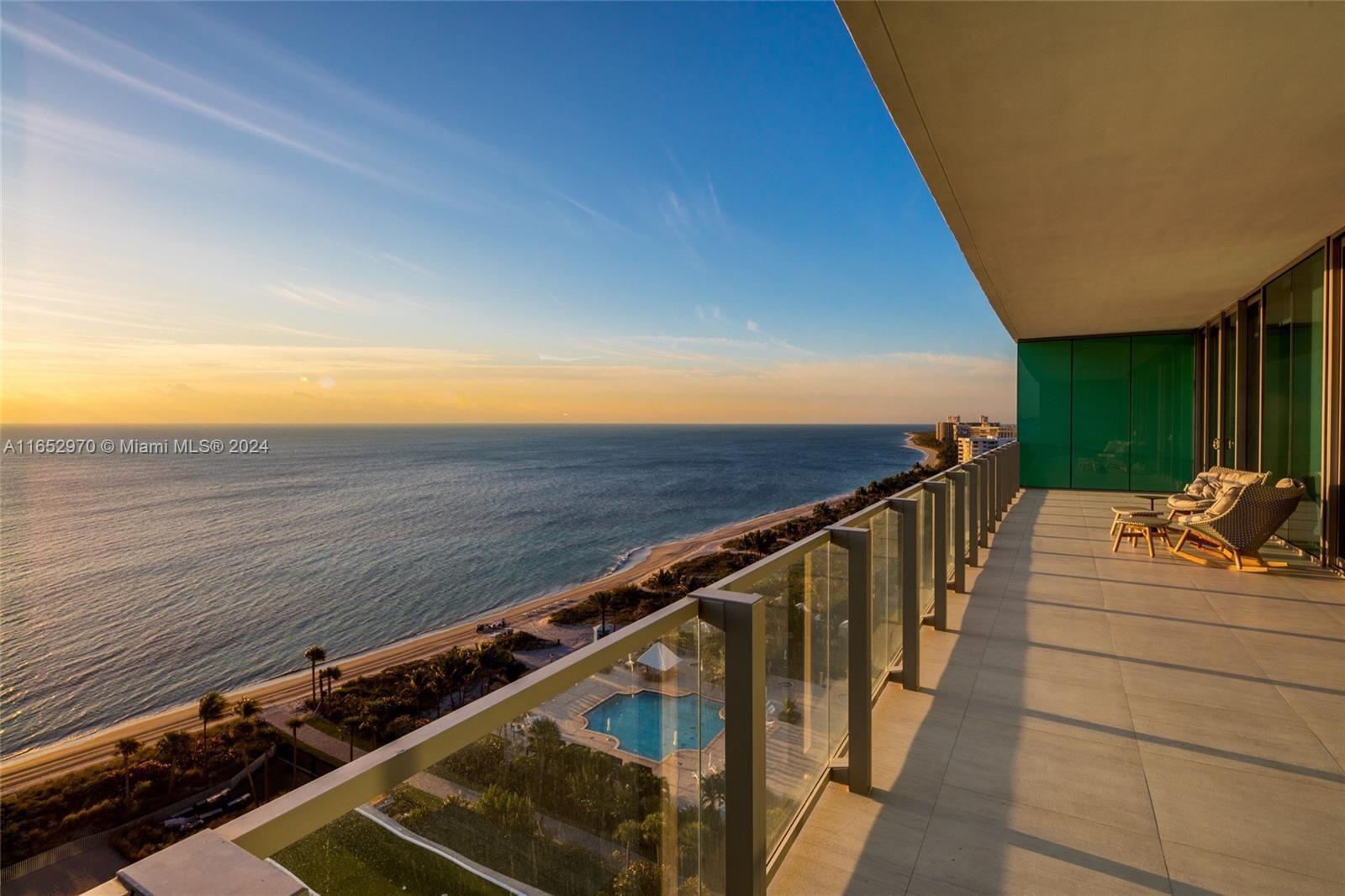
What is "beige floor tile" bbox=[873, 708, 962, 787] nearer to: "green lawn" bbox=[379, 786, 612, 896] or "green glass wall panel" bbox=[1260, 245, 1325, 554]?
"green lawn" bbox=[379, 786, 612, 896]

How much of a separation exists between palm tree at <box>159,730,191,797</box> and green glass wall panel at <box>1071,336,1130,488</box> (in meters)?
23.9

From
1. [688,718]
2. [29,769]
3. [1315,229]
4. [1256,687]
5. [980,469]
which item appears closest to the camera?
[688,718]

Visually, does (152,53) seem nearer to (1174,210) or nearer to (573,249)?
(573,249)

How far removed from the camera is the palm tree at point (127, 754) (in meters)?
16.1

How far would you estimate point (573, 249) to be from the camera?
1791 inches

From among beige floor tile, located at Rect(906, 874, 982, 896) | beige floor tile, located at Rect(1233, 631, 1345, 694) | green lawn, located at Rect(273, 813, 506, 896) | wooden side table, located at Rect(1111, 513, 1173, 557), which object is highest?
green lawn, located at Rect(273, 813, 506, 896)

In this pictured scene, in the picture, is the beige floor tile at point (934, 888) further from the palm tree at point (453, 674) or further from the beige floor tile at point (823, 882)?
the palm tree at point (453, 674)

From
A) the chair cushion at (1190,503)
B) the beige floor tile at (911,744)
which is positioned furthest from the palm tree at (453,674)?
the beige floor tile at (911,744)

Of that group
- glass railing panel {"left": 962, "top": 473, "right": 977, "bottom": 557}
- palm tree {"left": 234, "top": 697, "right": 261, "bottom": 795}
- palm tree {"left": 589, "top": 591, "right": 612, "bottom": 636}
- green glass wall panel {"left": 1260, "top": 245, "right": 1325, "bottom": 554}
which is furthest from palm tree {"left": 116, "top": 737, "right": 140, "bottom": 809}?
green glass wall panel {"left": 1260, "top": 245, "right": 1325, "bottom": 554}

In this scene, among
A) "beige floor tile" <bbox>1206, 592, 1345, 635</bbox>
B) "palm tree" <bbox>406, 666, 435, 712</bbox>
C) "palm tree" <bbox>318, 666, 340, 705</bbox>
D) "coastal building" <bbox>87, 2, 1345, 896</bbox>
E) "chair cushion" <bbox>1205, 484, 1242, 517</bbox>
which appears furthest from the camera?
"palm tree" <bbox>318, 666, 340, 705</bbox>

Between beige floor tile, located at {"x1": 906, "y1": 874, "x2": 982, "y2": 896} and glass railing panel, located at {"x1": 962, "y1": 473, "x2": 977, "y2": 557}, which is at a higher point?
glass railing panel, located at {"x1": 962, "y1": 473, "x2": 977, "y2": 557}

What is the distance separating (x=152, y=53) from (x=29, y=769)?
97.1 feet

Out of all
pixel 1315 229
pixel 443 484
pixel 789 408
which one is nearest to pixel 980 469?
pixel 1315 229

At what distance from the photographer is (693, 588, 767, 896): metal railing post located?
1.67m
